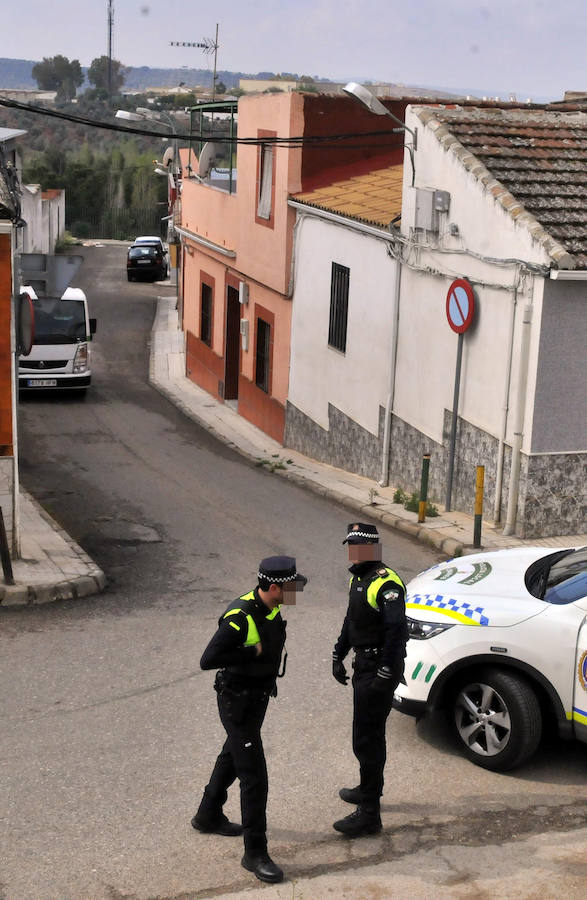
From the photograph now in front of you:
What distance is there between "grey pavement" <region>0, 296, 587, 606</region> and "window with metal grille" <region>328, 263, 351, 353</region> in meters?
2.14

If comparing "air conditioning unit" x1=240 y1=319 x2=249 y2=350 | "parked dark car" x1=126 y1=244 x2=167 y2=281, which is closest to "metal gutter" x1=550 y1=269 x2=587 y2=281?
"air conditioning unit" x1=240 y1=319 x2=249 y2=350

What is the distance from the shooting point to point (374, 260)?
17.1 m

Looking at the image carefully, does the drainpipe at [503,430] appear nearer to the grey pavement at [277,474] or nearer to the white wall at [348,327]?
the grey pavement at [277,474]

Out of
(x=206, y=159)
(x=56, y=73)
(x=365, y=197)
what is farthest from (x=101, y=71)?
(x=365, y=197)

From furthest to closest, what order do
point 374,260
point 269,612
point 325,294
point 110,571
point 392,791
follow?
point 325,294, point 374,260, point 110,571, point 392,791, point 269,612

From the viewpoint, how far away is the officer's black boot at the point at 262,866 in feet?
19.7

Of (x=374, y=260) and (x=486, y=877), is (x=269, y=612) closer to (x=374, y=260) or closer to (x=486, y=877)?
(x=486, y=877)

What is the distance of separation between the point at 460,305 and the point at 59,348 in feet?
43.5

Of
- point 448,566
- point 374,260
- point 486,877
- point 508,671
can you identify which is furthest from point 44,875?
point 374,260

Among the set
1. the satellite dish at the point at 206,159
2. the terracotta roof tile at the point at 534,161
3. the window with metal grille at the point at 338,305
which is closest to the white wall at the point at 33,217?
the satellite dish at the point at 206,159

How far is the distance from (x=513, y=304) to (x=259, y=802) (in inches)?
323

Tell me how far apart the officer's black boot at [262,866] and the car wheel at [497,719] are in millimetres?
1929

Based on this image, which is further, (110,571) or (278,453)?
(278,453)

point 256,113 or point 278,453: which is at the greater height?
point 256,113
